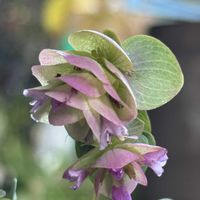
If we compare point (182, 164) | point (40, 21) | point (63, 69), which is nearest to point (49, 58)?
point (63, 69)

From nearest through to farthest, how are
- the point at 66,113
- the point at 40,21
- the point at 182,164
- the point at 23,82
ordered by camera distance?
1. the point at 66,113
2. the point at 182,164
3. the point at 23,82
4. the point at 40,21

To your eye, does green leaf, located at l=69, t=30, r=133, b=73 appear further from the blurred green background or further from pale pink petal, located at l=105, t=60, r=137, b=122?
the blurred green background

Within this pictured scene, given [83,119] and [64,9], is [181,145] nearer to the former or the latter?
[64,9]

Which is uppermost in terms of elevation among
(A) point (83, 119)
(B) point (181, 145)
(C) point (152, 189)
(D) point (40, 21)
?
(A) point (83, 119)

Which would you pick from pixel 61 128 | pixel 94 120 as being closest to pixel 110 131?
pixel 94 120

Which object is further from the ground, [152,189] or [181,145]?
[181,145]

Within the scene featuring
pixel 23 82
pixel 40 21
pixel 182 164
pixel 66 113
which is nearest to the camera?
pixel 66 113

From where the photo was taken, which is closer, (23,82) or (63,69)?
(63,69)

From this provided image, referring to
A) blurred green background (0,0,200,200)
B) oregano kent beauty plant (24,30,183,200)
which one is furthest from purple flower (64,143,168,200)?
blurred green background (0,0,200,200)

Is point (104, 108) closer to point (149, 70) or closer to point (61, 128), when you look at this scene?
point (149, 70)
